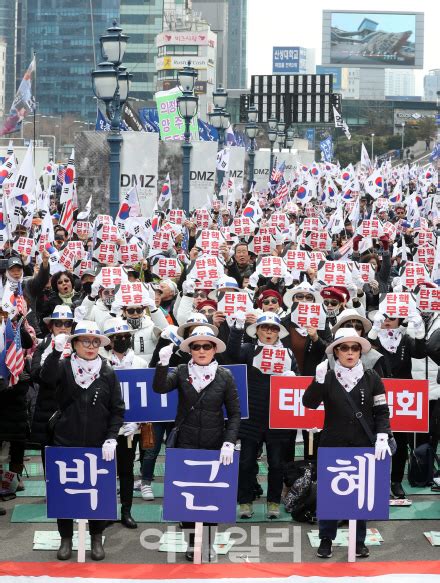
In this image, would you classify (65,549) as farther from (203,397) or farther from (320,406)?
(320,406)

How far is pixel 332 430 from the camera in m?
8.75

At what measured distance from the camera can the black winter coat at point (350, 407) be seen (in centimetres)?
867

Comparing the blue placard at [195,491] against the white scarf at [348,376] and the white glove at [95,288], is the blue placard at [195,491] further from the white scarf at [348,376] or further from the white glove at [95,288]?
the white glove at [95,288]

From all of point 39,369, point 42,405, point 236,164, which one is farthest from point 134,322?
point 236,164

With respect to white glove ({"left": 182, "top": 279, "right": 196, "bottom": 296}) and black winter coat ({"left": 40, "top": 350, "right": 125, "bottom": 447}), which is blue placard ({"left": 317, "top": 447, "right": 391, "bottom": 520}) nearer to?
black winter coat ({"left": 40, "top": 350, "right": 125, "bottom": 447})

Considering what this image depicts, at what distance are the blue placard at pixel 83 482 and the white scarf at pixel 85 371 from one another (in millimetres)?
496

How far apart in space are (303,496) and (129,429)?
1.54 meters

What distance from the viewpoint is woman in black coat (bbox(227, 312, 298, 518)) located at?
9961mm

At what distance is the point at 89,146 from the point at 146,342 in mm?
15742

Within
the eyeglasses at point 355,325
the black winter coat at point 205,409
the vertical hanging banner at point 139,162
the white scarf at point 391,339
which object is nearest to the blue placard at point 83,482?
the black winter coat at point 205,409

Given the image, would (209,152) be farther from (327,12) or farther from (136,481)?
(327,12)

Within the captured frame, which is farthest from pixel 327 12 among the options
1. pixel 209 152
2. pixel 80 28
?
pixel 209 152

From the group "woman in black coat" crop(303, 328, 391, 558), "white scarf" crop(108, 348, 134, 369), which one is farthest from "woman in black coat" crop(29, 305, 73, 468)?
"woman in black coat" crop(303, 328, 391, 558)

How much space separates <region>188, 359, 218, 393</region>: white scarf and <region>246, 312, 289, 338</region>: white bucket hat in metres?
1.28
